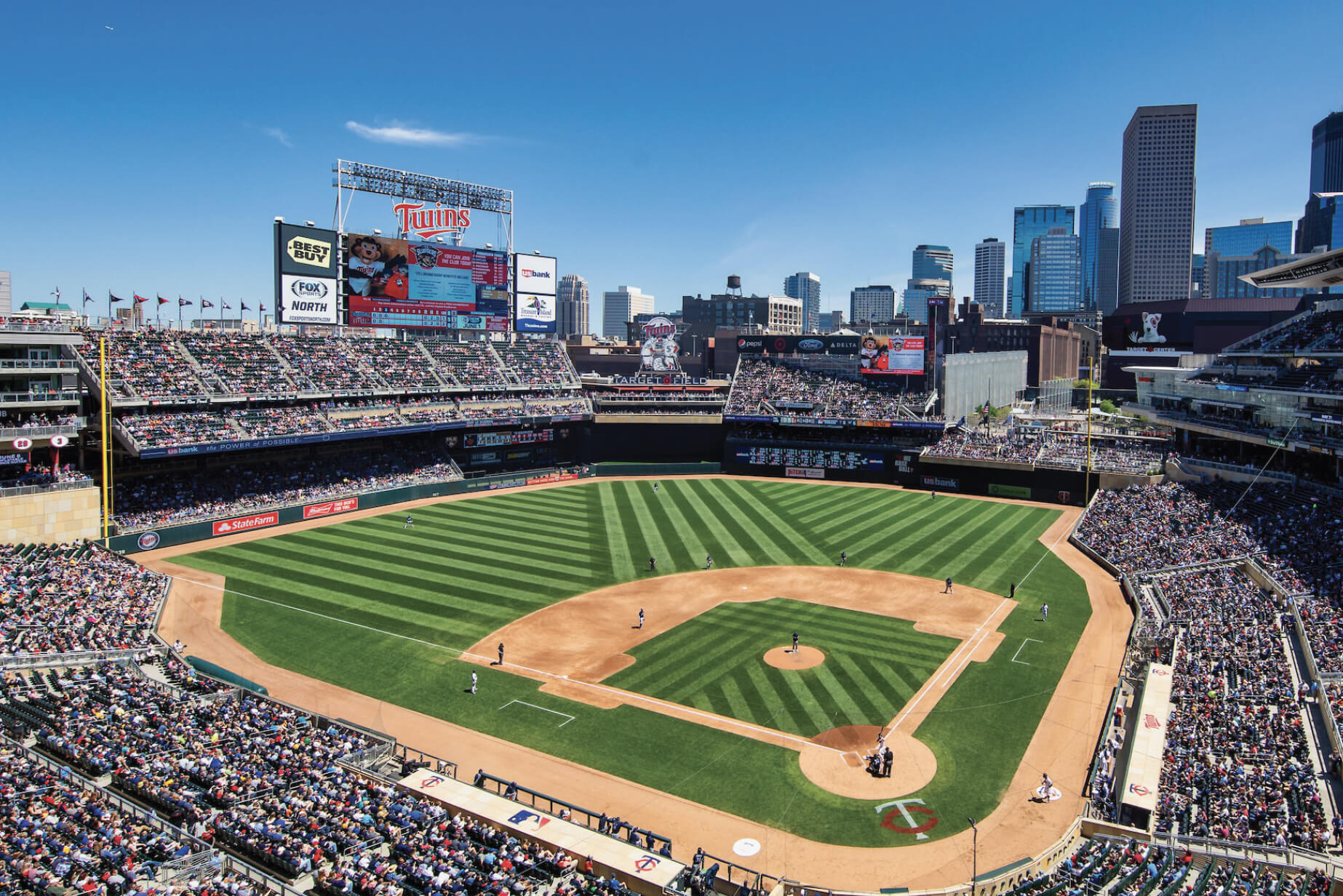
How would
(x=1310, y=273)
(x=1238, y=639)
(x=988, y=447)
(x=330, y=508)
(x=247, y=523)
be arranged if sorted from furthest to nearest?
(x=988, y=447), (x=330, y=508), (x=247, y=523), (x=1310, y=273), (x=1238, y=639)

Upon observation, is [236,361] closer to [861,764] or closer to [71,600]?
[71,600]

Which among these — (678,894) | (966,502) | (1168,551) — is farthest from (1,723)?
(966,502)

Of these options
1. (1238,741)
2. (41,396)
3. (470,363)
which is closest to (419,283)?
(470,363)

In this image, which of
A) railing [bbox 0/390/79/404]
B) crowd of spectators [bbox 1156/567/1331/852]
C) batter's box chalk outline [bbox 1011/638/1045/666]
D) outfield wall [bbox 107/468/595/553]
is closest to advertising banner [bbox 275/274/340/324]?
outfield wall [bbox 107/468/595/553]

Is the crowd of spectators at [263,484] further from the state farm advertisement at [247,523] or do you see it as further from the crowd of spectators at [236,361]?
the crowd of spectators at [236,361]

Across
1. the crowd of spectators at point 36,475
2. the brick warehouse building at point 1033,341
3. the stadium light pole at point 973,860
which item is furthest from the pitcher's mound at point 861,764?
the brick warehouse building at point 1033,341

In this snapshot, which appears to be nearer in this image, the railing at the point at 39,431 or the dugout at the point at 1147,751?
the dugout at the point at 1147,751

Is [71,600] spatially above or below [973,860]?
above
